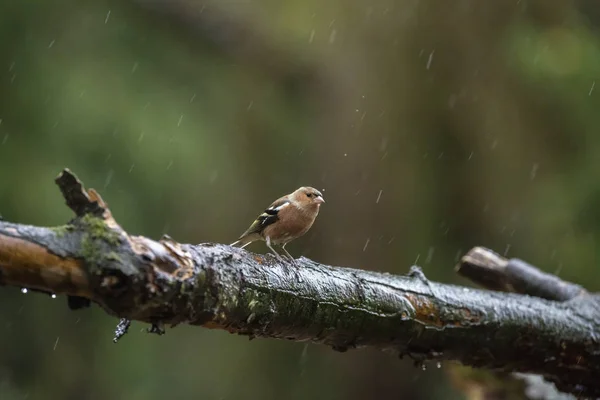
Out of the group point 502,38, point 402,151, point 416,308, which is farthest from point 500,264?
point 502,38

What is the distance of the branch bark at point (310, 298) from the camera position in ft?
7.20

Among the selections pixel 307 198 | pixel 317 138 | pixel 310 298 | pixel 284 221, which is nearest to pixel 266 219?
pixel 284 221

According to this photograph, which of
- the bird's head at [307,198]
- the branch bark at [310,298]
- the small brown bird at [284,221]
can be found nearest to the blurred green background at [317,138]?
the branch bark at [310,298]

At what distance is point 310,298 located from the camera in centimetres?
314

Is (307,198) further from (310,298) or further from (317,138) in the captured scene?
(317,138)

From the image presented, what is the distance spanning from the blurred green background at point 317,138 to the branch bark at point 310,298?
287cm

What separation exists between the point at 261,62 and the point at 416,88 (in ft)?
5.93

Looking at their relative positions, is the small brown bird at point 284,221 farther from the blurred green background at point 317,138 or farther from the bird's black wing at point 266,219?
the blurred green background at point 317,138

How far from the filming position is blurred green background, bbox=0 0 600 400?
7410mm

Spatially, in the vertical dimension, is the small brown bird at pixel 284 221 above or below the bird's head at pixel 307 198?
below

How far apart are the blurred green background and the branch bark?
2.87 meters

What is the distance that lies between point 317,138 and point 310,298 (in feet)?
16.7

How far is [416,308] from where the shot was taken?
3646 millimetres

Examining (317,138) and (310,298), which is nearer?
(310,298)
